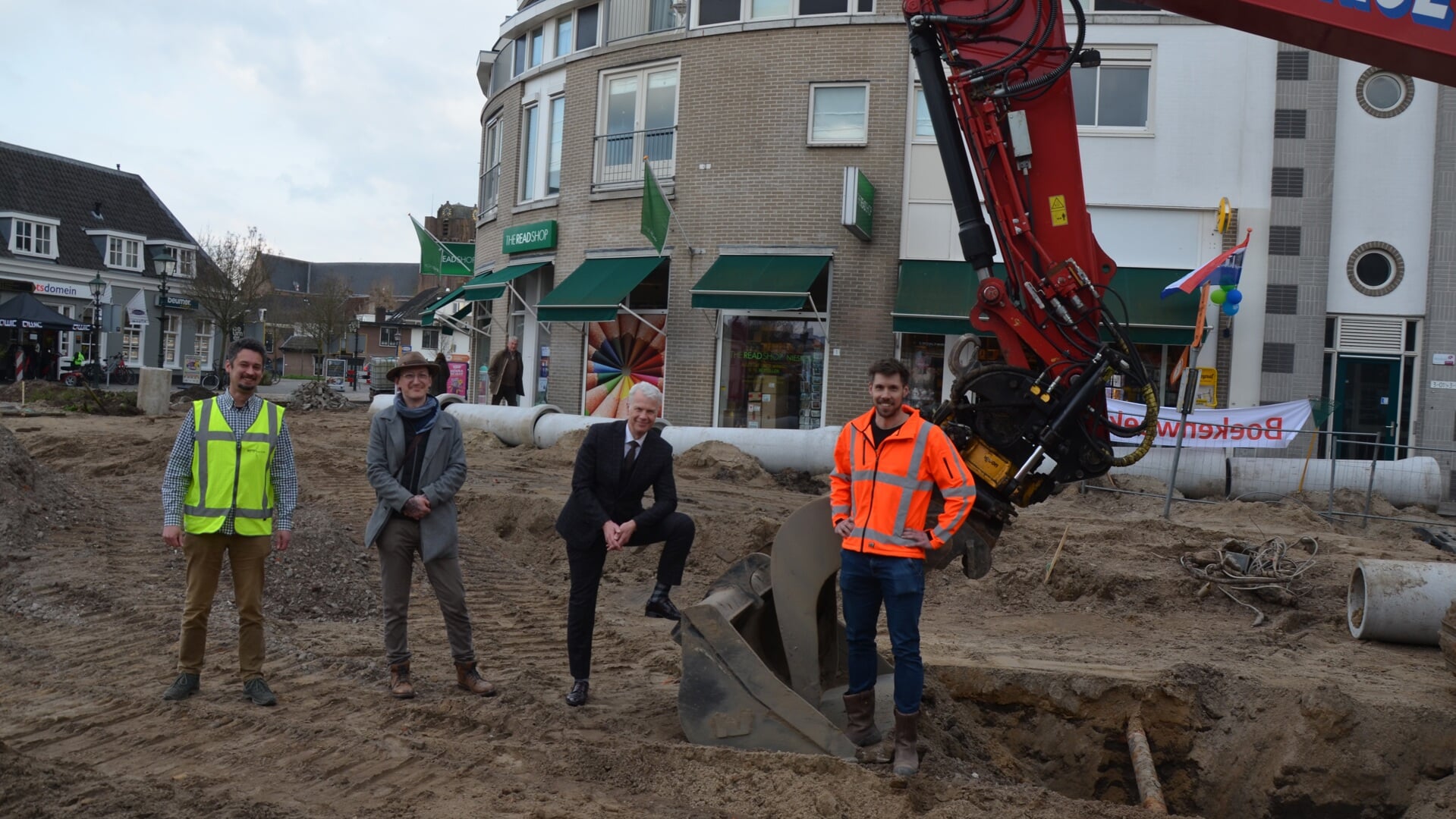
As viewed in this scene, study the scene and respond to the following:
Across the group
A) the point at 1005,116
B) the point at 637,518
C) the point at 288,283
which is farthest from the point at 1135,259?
the point at 288,283

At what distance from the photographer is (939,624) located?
28.6 feet

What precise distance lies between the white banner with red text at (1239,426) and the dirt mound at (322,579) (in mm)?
10157

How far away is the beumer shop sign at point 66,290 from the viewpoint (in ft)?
131

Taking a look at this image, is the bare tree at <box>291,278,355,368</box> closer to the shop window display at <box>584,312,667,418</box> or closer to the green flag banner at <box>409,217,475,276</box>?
the green flag banner at <box>409,217,475,276</box>

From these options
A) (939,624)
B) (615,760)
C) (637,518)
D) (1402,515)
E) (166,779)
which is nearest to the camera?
(166,779)

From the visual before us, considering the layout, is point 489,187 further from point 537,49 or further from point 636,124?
point 636,124

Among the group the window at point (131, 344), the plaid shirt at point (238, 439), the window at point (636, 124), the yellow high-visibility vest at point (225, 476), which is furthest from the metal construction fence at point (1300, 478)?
the window at point (131, 344)

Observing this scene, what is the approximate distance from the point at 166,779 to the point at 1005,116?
5.28 meters

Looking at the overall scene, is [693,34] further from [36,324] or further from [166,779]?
[36,324]

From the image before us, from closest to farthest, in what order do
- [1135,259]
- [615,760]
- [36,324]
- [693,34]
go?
[615,760] → [1135,259] → [693,34] → [36,324]

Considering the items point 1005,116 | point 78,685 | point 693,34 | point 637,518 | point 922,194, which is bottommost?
point 78,685

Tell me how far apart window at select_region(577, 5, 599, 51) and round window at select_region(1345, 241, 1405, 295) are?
47.5 ft

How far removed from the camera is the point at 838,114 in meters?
19.3

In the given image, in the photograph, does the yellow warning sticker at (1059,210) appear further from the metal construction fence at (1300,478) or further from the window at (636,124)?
the window at (636,124)
